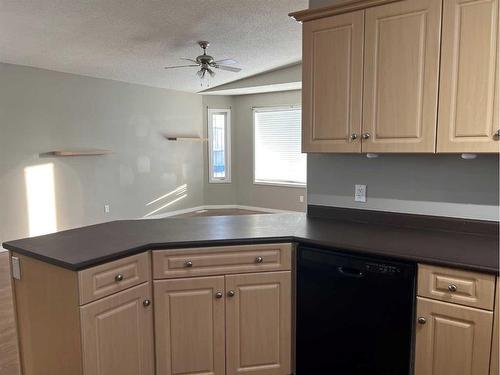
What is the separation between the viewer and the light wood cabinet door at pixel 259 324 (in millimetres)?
2049

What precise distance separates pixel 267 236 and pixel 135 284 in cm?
72

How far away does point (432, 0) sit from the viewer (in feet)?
6.24

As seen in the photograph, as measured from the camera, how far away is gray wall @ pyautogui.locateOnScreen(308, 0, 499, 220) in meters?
2.09

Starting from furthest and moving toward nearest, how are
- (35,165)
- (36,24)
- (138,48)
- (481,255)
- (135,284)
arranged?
(35,165), (138,48), (36,24), (135,284), (481,255)

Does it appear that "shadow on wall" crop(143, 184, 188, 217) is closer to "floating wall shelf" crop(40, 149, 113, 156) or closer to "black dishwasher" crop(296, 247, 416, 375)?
"floating wall shelf" crop(40, 149, 113, 156)

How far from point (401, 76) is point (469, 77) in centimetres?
32

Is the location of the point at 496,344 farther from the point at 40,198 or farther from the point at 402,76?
the point at 40,198

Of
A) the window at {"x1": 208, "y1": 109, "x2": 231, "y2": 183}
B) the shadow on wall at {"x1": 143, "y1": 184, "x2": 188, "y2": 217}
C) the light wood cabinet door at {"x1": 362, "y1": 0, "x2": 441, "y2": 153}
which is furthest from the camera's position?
the window at {"x1": 208, "y1": 109, "x2": 231, "y2": 183}

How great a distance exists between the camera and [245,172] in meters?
8.30

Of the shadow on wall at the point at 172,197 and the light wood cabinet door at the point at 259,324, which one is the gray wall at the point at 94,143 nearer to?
the shadow on wall at the point at 172,197

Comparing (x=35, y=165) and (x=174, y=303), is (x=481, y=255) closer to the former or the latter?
(x=174, y=303)

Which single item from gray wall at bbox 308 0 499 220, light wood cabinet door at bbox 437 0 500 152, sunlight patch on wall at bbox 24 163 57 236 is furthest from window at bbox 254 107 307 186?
light wood cabinet door at bbox 437 0 500 152

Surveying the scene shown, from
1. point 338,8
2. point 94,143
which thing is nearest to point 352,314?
point 338,8

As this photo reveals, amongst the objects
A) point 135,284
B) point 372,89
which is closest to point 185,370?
point 135,284
